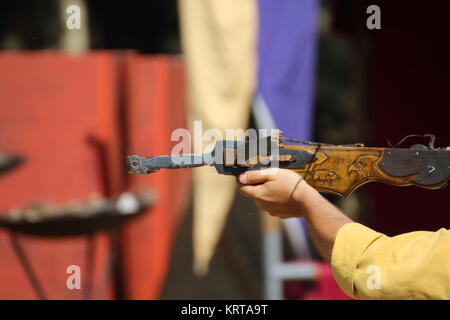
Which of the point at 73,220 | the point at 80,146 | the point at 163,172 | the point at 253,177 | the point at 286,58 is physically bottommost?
the point at 73,220

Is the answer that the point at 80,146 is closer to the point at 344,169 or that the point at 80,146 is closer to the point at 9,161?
the point at 9,161

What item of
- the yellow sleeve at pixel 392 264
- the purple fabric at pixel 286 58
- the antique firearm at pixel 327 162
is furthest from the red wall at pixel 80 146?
the yellow sleeve at pixel 392 264

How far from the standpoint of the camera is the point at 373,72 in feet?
8.18

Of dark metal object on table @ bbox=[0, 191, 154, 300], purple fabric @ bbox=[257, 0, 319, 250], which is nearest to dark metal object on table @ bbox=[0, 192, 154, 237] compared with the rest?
dark metal object on table @ bbox=[0, 191, 154, 300]

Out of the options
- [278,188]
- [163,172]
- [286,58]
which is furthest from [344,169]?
[163,172]

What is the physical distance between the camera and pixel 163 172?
243cm

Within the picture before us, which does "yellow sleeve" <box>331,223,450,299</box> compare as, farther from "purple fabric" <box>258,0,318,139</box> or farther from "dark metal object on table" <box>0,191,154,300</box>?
"dark metal object on table" <box>0,191,154,300</box>

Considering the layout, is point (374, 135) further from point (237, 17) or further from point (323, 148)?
point (323, 148)

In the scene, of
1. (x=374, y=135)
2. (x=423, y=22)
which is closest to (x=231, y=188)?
(x=374, y=135)

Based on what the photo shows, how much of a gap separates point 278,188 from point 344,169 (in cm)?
16

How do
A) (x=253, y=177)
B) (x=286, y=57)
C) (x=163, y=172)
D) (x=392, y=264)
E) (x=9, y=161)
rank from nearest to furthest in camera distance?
1. (x=392, y=264)
2. (x=253, y=177)
3. (x=286, y=57)
4. (x=9, y=161)
5. (x=163, y=172)

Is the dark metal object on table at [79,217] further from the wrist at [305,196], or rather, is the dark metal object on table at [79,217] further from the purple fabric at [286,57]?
the wrist at [305,196]

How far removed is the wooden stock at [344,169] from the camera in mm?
1210
